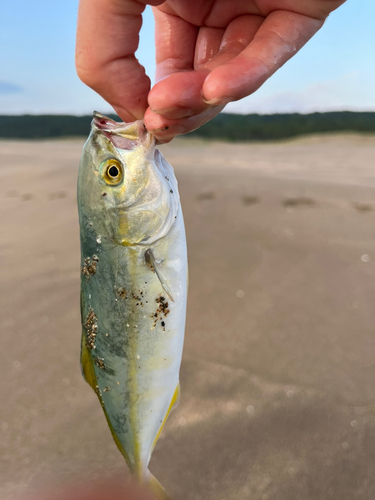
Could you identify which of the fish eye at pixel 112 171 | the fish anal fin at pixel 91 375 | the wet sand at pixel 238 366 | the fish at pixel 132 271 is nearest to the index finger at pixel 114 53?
the fish at pixel 132 271

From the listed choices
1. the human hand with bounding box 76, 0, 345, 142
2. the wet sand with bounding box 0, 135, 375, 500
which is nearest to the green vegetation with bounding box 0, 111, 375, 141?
the wet sand with bounding box 0, 135, 375, 500

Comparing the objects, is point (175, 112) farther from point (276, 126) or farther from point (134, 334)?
point (276, 126)

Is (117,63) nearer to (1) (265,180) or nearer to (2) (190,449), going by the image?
(2) (190,449)

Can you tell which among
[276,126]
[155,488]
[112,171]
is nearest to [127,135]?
[112,171]

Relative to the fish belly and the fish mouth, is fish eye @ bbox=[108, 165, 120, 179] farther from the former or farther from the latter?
the fish belly

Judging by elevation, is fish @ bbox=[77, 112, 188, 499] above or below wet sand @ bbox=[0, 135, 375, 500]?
above

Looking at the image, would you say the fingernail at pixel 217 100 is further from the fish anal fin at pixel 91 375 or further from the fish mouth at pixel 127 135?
the fish anal fin at pixel 91 375

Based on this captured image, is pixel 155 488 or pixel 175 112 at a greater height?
pixel 175 112
